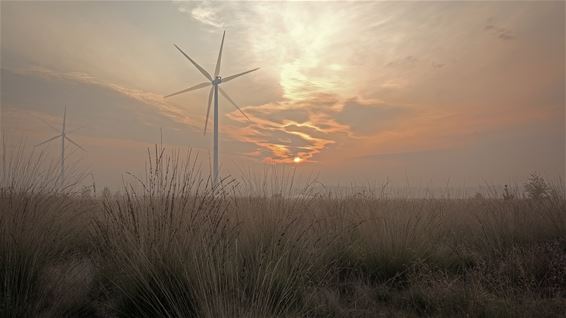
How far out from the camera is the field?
3990 millimetres

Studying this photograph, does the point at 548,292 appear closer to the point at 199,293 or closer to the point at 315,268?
the point at 315,268

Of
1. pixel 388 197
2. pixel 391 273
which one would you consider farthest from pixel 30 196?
pixel 388 197

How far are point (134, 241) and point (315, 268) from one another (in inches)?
104

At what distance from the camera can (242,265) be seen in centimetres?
450

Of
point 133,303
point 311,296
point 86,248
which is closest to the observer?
point 133,303

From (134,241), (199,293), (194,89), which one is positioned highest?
(194,89)

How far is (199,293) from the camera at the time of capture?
3578mm

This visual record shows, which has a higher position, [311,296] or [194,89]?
[194,89]

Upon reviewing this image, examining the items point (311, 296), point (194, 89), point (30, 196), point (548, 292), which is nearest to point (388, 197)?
point (548, 292)

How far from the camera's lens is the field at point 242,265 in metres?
3.99

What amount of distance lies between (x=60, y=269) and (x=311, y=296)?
12.5ft

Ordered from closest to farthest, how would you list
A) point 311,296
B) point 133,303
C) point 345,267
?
1. point 133,303
2. point 311,296
3. point 345,267

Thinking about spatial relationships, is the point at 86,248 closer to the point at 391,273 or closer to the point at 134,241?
the point at 134,241

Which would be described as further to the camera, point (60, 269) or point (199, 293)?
point (60, 269)
